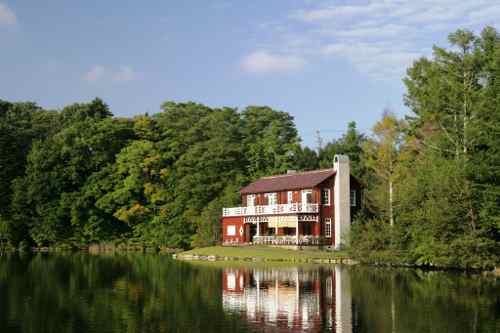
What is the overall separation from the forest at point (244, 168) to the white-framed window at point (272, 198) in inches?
196

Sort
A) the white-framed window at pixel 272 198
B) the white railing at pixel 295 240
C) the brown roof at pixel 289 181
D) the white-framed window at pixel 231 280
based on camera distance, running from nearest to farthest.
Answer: the white-framed window at pixel 231 280 < the white railing at pixel 295 240 < the brown roof at pixel 289 181 < the white-framed window at pixel 272 198

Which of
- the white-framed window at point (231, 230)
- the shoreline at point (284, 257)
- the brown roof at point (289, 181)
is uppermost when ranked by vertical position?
the brown roof at point (289, 181)

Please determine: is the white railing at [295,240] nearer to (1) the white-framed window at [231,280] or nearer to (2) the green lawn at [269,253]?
(2) the green lawn at [269,253]

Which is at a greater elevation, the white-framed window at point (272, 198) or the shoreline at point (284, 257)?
the white-framed window at point (272, 198)

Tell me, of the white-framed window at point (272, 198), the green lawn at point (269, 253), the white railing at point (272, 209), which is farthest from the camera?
the white-framed window at point (272, 198)

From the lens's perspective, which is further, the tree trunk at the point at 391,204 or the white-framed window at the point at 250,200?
the white-framed window at the point at 250,200

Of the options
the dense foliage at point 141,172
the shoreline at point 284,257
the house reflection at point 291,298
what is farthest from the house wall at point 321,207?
the house reflection at point 291,298

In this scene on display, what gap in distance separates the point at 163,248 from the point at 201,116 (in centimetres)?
1771

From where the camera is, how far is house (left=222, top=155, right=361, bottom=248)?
2406 inches

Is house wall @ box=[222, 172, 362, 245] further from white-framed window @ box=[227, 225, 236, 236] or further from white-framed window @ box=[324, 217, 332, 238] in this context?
white-framed window @ box=[227, 225, 236, 236]

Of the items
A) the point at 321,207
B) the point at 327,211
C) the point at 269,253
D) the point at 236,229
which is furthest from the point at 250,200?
the point at 269,253

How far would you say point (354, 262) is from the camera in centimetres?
5231

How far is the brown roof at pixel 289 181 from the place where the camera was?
204ft

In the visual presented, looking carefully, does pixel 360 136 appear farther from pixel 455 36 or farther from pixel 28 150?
pixel 28 150
